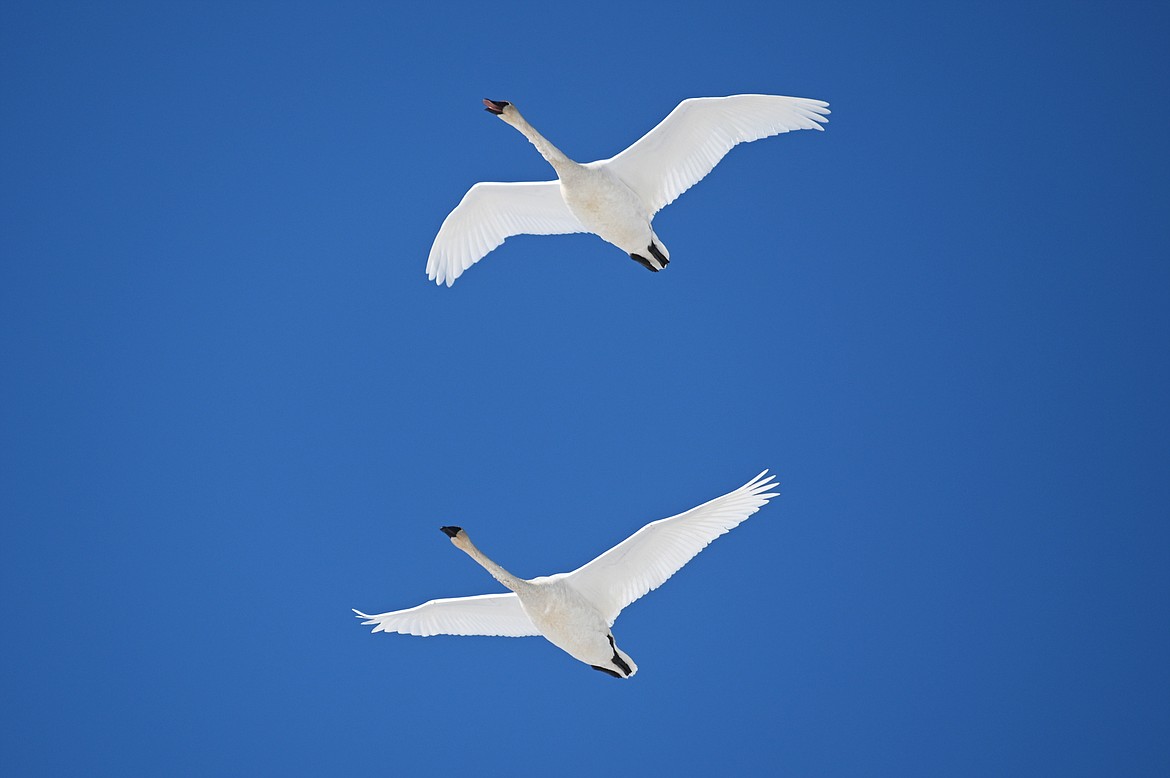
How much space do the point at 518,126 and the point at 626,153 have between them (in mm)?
1184

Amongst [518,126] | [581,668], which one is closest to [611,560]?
[518,126]

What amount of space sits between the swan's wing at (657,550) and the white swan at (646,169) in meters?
2.67

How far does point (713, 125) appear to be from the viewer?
13984mm

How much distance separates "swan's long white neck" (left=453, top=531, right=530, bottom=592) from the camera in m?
13.0

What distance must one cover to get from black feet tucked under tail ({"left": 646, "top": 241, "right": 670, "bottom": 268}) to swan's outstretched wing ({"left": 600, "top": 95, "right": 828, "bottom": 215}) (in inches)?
17.9

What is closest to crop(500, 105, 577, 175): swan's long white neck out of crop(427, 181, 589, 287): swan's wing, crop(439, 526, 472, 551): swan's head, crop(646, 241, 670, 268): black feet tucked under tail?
crop(646, 241, 670, 268): black feet tucked under tail

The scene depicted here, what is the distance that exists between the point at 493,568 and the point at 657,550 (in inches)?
63.1

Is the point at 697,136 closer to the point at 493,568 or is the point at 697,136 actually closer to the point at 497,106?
the point at 497,106

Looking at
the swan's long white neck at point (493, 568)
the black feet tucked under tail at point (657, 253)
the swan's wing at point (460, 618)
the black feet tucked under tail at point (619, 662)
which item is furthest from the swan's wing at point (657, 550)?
the black feet tucked under tail at point (657, 253)

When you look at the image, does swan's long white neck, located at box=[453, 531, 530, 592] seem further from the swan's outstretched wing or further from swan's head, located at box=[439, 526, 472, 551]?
the swan's outstretched wing

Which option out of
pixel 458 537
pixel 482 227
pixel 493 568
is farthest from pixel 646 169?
pixel 493 568

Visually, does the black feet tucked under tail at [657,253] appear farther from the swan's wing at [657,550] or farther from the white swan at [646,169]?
the swan's wing at [657,550]

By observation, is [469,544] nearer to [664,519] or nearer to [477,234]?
[664,519]

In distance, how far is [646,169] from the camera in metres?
14.1
